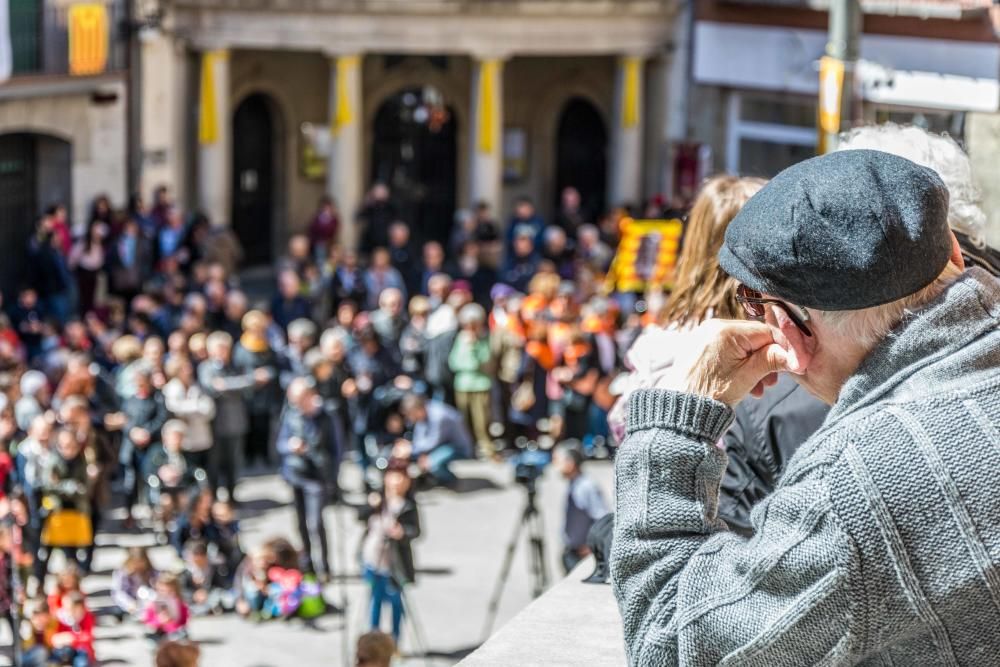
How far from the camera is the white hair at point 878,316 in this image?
2.25 m

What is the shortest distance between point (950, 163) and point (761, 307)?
1513 mm

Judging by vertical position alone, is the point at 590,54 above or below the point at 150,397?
above

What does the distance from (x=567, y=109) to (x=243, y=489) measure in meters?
14.7

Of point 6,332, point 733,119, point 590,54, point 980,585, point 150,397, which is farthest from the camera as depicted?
point 590,54

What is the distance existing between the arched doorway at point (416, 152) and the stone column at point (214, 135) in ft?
13.0

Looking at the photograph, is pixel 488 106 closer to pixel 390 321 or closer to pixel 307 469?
pixel 390 321

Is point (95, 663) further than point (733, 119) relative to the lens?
No

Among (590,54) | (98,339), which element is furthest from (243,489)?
(590,54)

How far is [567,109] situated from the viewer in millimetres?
30375

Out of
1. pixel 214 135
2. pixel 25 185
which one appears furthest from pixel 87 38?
pixel 214 135

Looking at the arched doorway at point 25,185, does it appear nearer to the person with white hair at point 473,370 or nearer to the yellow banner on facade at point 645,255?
the person with white hair at point 473,370

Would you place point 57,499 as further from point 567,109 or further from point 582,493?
point 567,109

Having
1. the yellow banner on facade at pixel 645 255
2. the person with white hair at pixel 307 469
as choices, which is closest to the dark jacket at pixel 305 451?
the person with white hair at pixel 307 469

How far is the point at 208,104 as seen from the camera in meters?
25.3
